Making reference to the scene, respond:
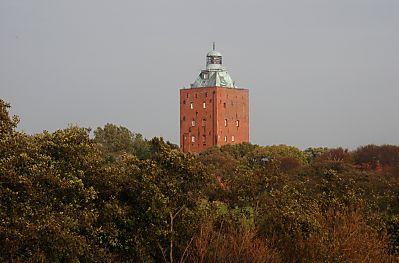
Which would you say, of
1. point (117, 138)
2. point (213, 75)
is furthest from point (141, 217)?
point (213, 75)

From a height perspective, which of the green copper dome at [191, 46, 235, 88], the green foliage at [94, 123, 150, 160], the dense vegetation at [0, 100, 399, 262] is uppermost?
the green copper dome at [191, 46, 235, 88]

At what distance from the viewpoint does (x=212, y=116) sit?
9038 cm

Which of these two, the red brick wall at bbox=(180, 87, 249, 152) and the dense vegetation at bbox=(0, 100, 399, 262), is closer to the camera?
the dense vegetation at bbox=(0, 100, 399, 262)

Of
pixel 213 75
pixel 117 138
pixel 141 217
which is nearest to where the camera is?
pixel 141 217

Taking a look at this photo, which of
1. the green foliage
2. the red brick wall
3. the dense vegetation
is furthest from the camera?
the red brick wall

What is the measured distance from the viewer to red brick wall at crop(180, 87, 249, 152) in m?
90.0

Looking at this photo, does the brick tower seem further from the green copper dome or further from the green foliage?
the green foliage

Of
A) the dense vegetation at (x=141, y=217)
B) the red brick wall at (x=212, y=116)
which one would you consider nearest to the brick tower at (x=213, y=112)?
the red brick wall at (x=212, y=116)

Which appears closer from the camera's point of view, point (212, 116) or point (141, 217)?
point (141, 217)

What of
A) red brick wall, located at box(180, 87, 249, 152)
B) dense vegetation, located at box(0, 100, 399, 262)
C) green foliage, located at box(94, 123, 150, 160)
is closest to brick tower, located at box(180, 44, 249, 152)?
red brick wall, located at box(180, 87, 249, 152)

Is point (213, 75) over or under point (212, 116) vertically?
over

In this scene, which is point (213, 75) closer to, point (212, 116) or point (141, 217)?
point (212, 116)

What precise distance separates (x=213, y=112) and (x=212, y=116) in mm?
582

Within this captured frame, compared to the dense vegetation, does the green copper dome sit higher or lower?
higher
